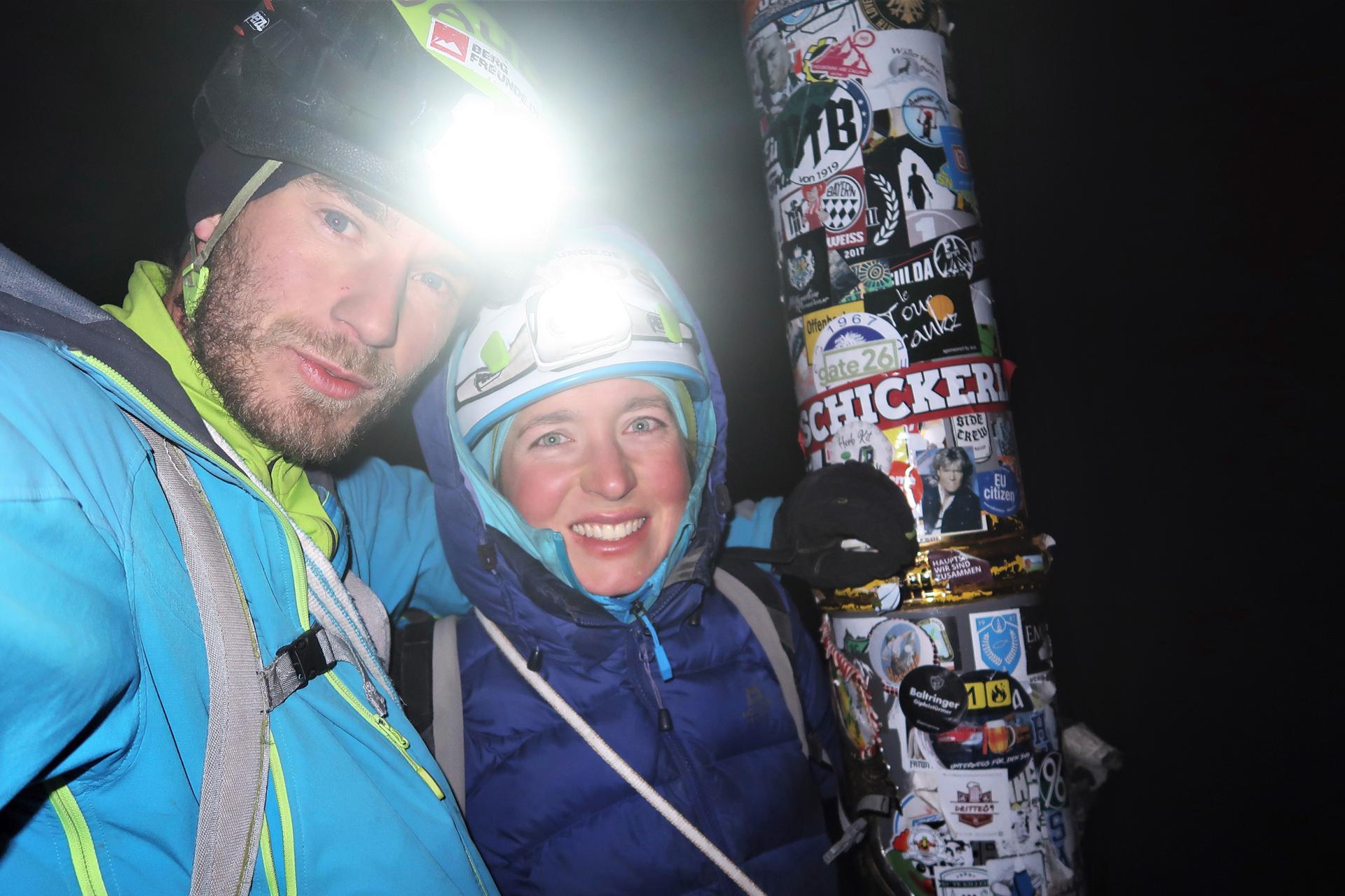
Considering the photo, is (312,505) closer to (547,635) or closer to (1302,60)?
(547,635)

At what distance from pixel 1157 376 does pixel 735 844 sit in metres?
2.49

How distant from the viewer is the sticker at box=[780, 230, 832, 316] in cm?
157

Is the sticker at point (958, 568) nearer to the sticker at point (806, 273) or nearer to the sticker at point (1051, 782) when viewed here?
the sticker at point (1051, 782)

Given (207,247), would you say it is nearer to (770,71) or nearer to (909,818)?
(770,71)

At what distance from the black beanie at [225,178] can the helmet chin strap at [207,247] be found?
0.01m

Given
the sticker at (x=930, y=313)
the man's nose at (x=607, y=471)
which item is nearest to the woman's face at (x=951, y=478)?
the sticker at (x=930, y=313)

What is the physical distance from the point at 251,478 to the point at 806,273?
4.23ft

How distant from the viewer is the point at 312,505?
1.63m

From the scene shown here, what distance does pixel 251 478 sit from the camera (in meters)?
1.19

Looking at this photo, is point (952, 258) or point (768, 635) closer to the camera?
point (952, 258)

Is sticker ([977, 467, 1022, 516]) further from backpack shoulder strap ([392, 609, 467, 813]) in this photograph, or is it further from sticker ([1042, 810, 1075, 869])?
backpack shoulder strap ([392, 609, 467, 813])

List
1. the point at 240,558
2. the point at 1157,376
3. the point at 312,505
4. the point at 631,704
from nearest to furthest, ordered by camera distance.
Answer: the point at 240,558
the point at 312,505
the point at 631,704
the point at 1157,376

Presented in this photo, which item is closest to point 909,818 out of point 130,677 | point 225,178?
point 130,677

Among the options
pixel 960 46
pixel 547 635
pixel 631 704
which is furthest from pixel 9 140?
pixel 960 46
